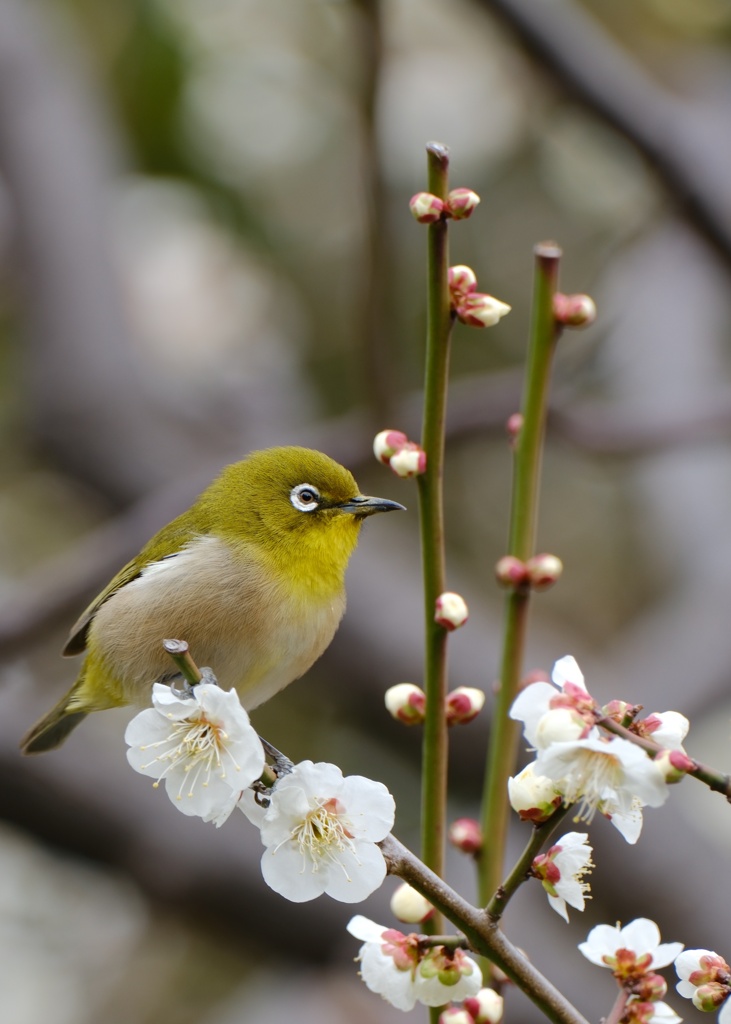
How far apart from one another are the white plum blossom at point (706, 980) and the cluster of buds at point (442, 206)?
3.20ft

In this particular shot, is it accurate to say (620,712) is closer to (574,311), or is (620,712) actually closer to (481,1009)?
(481,1009)

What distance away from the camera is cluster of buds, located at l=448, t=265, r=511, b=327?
1651 mm

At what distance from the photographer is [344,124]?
7852 millimetres

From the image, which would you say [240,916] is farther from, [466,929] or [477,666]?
[466,929]

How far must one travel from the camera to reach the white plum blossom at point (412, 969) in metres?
1.50

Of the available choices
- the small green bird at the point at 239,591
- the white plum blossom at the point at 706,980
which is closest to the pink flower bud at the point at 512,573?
the white plum blossom at the point at 706,980

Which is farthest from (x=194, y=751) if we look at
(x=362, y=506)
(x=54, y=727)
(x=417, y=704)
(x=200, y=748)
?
(x=54, y=727)

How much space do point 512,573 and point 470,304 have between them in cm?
41

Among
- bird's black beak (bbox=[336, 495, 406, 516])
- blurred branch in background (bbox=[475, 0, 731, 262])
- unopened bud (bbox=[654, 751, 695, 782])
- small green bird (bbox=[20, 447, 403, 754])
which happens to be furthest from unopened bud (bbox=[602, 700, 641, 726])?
blurred branch in background (bbox=[475, 0, 731, 262])

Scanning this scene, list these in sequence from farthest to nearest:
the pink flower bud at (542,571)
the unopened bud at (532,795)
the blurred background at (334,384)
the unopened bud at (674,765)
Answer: the blurred background at (334,384) → the pink flower bud at (542,571) → the unopened bud at (532,795) → the unopened bud at (674,765)

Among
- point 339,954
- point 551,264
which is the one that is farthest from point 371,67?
point 339,954

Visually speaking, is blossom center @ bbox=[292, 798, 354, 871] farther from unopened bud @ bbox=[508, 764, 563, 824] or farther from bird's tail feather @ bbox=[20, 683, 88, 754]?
bird's tail feather @ bbox=[20, 683, 88, 754]

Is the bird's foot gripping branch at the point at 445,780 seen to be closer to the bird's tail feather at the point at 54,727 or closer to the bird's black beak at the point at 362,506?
the bird's black beak at the point at 362,506

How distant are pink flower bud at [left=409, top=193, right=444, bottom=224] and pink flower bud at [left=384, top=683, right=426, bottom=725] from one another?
0.69 metres
